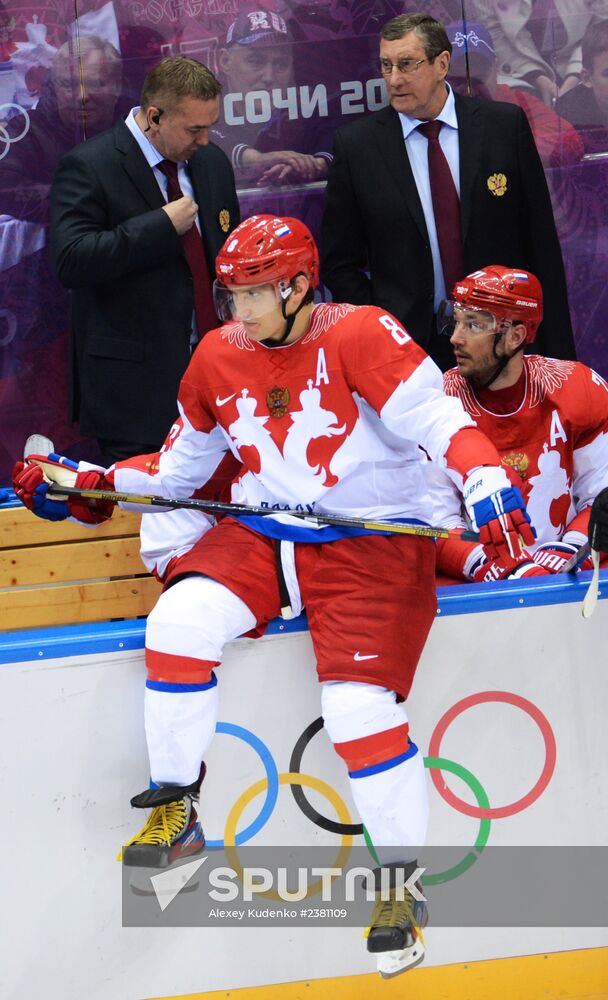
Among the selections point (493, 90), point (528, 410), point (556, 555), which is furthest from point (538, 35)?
Result: point (556, 555)

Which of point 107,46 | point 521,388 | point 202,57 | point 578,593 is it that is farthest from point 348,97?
point 578,593

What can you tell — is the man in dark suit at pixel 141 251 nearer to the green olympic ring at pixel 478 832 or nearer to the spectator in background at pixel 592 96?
the spectator in background at pixel 592 96

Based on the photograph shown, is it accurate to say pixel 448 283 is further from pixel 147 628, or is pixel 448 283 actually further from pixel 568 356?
pixel 147 628

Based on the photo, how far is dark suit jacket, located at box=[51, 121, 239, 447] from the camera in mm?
3607

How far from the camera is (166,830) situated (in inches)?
91.7

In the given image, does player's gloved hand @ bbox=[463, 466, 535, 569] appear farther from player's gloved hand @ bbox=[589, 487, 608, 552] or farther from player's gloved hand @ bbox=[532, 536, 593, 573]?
player's gloved hand @ bbox=[532, 536, 593, 573]

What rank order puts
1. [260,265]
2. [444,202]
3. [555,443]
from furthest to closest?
[444,202]
[555,443]
[260,265]

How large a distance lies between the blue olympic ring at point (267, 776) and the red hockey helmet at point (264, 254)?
87 centimetres

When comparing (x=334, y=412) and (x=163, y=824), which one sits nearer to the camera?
(x=163, y=824)

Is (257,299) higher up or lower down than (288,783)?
higher up

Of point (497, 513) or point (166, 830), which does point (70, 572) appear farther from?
point (497, 513)

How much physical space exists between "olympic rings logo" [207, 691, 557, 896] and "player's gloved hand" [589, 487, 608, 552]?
0.35m

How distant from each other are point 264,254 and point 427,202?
4.81 ft

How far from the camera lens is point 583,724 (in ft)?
8.38
